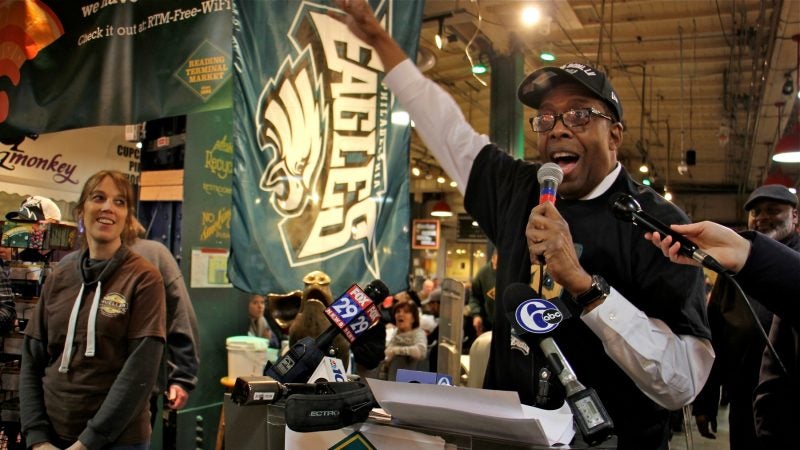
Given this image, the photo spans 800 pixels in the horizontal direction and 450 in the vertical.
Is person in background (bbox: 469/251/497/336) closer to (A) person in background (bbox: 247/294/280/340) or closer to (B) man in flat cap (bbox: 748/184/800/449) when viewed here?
(A) person in background (bbox: 247/294/280/340)

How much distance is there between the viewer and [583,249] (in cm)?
150

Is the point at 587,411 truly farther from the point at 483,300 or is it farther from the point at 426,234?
the point at 426,234

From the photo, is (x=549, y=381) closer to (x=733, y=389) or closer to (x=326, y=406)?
(x=326, y=406)

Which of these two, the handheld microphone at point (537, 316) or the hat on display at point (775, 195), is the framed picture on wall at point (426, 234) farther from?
the handheld microphone at point (537, 316)

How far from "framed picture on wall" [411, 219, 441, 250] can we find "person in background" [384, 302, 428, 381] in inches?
359

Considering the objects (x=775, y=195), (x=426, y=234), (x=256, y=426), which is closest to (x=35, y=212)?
(x=256, y=426)

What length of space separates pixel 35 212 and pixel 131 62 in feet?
3.81

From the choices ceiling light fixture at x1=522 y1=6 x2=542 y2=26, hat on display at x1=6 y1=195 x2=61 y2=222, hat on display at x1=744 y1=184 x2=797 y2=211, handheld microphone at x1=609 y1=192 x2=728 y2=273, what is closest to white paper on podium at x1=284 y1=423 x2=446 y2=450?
handheld microphone at x1=609 y1=192 x2=728 y2=273

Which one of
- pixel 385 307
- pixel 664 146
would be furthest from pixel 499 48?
pixel 664 146

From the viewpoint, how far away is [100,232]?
2.54 m

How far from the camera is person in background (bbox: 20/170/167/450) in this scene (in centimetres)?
236

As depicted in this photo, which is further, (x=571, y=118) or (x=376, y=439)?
(x=571, y=118)

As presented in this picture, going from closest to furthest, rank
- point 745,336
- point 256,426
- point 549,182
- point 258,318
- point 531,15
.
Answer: point 256,426
point 549,182
point 745,336
point 258,318
point 531,15

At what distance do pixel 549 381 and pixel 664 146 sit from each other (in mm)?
15539
